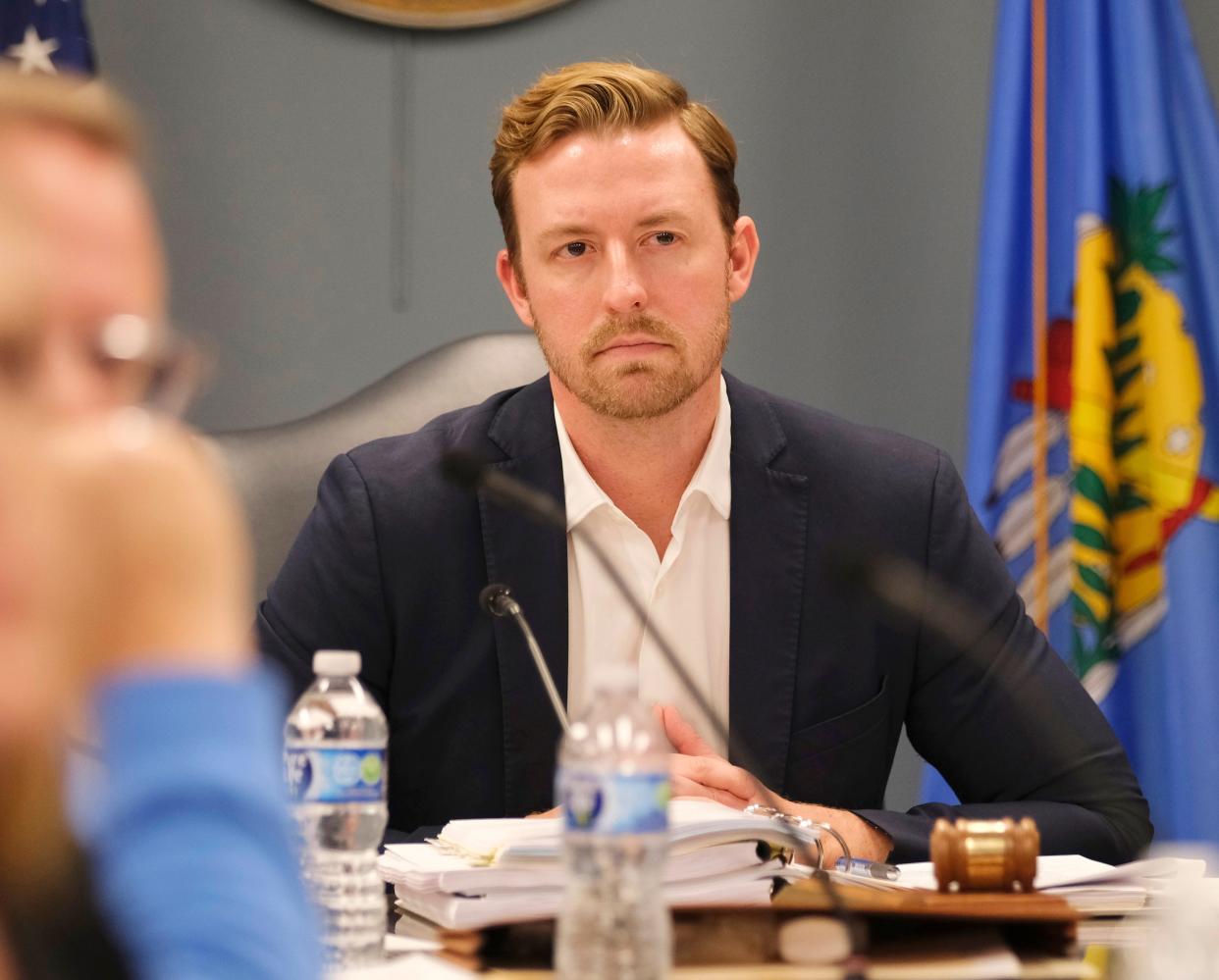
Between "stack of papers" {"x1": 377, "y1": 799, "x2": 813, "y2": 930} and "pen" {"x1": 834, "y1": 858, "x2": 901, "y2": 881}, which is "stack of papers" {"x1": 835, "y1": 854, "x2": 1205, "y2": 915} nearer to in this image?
"pen" {"x1": 834, "y1": 858, "x2": 901, "y2": 881}

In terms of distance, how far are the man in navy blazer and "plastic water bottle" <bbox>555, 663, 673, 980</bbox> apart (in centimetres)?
102

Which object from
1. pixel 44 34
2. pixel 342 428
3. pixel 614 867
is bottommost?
pixel 614 867

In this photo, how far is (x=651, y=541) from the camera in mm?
2244

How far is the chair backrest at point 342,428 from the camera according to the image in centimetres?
257

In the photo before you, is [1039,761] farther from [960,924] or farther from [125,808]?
[125,808]

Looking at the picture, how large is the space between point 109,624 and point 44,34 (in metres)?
2.61

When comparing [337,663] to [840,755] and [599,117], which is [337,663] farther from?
[599,117]

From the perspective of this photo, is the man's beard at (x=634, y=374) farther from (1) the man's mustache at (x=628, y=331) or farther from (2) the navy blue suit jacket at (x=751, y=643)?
(2) the navy blue suit jacket at (x=751, y=643)

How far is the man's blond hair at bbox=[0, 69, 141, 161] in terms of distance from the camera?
0.55 metres

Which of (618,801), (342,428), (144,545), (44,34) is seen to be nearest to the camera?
(144,545)

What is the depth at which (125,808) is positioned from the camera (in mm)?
543

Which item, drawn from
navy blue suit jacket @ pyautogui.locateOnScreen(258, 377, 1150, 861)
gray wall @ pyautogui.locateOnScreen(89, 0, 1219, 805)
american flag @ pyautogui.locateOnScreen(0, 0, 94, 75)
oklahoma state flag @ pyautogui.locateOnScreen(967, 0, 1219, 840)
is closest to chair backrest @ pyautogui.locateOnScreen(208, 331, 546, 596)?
navy blue suit jacket @ pyautogui.locateOnScreen(258, 377, 1150, 861)

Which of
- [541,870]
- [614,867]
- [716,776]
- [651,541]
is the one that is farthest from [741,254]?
[614,867]

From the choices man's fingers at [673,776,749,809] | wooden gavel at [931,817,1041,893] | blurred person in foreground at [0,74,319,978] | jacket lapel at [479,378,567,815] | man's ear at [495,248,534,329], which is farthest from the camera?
man's ear at [495,248,534,329]
